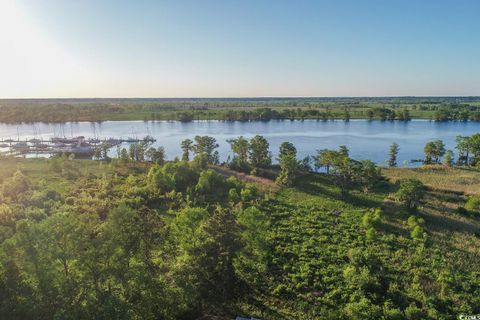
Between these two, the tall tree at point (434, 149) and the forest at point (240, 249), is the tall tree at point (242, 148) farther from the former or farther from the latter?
the tall tree at point (434, 149)

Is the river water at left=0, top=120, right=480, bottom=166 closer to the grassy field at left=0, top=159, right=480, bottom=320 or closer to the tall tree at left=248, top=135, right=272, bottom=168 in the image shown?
the tall tree at left=248, top=135, right=272, bottom=168

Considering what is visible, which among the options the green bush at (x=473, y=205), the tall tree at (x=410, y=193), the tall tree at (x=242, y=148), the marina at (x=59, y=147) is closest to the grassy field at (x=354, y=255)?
the tall tree at (x=410, y=193)

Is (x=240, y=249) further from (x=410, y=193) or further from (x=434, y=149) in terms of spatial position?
(x=434, y=149)

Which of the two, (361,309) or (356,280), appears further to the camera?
(356,280)

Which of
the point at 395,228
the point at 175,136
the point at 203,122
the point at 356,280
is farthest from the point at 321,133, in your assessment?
the point at 356,280

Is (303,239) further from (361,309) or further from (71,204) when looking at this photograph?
(71,204)

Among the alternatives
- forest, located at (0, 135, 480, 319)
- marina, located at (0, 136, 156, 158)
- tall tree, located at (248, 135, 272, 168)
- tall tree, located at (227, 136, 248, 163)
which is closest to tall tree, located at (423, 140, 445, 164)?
forest, located at (0, 135, 480, 319)

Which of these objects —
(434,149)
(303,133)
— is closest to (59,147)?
(303,133)
